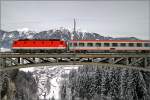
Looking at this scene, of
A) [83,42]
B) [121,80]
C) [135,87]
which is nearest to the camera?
[83,42]

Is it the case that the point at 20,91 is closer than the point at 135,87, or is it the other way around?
the point at 135,87

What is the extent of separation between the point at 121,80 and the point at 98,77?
398 inches

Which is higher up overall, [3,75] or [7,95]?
[3,75]

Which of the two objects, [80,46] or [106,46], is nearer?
[80,46]

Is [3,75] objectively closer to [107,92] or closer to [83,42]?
[83,42]

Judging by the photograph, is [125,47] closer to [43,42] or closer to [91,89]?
[43,42]

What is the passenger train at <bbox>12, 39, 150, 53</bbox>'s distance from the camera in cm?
4325

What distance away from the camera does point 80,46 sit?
142 ft

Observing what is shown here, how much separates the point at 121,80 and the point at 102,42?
1573 inches

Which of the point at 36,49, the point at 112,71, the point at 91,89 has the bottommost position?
the point at 91,89

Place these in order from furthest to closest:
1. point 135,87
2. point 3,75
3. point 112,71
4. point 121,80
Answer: point 112,71, point 121,80, point 135,87, point 3,75

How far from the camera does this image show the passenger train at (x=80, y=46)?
1703 inches

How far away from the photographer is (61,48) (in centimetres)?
4344

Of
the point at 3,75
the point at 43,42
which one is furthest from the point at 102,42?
the point at 3,75
